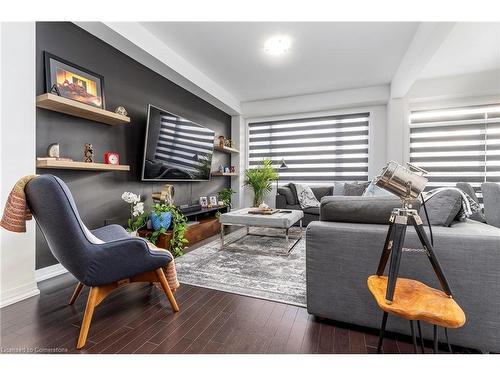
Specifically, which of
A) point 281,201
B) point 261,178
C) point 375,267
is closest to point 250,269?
point 375,267

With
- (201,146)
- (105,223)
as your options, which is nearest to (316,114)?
(201,146)

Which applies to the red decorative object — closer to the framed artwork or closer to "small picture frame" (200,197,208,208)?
the framed artwork

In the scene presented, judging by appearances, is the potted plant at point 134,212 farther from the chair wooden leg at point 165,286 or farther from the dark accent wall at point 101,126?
the chair wooden leg at point 165,286

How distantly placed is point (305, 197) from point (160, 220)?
2735mm

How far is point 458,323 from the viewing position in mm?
843

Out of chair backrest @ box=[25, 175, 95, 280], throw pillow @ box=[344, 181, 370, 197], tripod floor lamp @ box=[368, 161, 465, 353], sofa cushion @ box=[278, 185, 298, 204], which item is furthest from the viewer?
sofa cushion @ box=[278, 185, 298, 204]

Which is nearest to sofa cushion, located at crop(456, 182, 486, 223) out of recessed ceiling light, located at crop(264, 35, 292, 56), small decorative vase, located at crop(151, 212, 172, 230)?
recessed ceiling light, located at crop(264, 35, 292, 56)

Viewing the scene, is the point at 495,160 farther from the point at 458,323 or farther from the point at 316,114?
the point at 458,323

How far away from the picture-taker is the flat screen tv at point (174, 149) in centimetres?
306

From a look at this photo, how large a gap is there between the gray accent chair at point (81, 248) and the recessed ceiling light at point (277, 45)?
269 centimetres

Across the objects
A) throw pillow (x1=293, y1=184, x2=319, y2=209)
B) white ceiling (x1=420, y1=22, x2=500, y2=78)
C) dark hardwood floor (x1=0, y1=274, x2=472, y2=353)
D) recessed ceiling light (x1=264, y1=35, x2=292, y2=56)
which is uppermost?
white ceiling (x1=420, y1=22, x2=500, y2=78)

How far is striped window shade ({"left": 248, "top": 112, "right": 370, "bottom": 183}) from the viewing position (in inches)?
197

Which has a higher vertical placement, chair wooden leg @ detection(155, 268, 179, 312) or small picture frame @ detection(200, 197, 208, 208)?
small picture frame @ detection(200, 197, 208, 208)

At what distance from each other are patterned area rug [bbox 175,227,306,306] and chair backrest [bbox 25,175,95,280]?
98 centimetres
